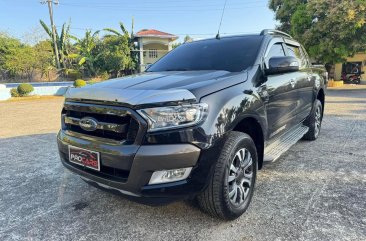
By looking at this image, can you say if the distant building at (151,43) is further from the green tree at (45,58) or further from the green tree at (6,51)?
the green tree at (6,51)

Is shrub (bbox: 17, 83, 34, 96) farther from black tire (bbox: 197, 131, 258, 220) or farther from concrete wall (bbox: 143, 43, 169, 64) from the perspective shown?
black tire (bbox: 197, 131, 258, 220)

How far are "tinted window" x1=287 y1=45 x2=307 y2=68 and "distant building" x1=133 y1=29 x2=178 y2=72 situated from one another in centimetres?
3071

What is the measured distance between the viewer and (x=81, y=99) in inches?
99.0

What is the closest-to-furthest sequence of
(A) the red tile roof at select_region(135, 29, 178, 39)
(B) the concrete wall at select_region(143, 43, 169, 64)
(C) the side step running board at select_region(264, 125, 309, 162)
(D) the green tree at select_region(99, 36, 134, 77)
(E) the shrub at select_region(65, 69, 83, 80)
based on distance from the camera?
(C) the side step running board at select_region(264, 125, 309, 162) → (E) the shrub at select_region(65, 69, 83, 80) → (D) the green tree at select_region(99, 36, 134, 77) → (A) the red tile roof at select_region(135, 29, 178, 39) → (B) the concrete wall at select_region(143, 43, 169, 64)

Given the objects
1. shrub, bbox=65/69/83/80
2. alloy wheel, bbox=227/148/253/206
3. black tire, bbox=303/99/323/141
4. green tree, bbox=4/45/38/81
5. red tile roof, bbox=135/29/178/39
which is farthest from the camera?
red tile roof, bbox=135/29/178/39

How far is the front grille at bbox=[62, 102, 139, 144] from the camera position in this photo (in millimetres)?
2156

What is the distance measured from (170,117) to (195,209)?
3.73 feet

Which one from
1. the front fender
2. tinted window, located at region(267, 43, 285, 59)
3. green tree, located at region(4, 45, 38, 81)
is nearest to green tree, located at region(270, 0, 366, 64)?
tinted window, located at region(267, 43, 285, 59)

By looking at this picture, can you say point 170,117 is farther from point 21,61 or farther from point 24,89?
point 21,61

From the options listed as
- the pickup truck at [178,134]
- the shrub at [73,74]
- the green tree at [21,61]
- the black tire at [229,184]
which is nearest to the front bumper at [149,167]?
the pickup truck at [178,134]

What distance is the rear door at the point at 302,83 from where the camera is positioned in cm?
412

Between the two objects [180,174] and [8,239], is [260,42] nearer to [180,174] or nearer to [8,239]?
[180,174]

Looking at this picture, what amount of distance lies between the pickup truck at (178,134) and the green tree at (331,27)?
46.4 ft

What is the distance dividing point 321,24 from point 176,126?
1654 centimetres
